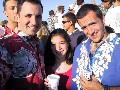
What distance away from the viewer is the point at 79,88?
381cm

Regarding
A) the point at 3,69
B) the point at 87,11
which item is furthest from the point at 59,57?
the point at 3,69

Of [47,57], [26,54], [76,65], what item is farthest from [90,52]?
[26,54]

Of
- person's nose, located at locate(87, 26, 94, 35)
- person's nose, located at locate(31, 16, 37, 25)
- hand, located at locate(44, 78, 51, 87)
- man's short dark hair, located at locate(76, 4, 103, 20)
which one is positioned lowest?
hand, located at locate(44, 78, 51, 87)

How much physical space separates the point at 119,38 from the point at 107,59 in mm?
321

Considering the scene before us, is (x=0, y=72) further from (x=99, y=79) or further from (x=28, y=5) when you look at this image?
(x=99, y=79)

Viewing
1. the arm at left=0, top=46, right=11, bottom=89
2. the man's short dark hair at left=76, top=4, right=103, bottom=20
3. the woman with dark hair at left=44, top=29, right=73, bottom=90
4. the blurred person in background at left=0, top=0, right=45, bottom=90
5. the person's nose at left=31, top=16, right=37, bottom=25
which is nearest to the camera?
the arm at left=0, top=46, right=11, bottom=89

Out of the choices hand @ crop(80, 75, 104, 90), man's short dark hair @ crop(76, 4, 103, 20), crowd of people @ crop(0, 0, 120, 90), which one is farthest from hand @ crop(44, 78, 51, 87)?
man's short dark hair @ crop(76, 4, 103, 20)

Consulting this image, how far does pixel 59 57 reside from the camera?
4.30 metres

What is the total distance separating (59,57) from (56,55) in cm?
6

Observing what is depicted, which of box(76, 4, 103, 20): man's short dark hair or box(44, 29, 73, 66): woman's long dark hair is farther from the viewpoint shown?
box(44, 29, 73, 66): woman's long dark hair

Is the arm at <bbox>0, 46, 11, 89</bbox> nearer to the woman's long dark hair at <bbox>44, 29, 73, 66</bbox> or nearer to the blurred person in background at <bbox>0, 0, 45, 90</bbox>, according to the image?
the blurred person in background at <bbox>0, 0, 45, 90</bbox>

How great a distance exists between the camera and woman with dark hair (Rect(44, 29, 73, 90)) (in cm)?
415

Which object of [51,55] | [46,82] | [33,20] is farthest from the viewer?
[51,55]

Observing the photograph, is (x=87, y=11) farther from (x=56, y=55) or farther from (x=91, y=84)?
(x=91, y=84)
